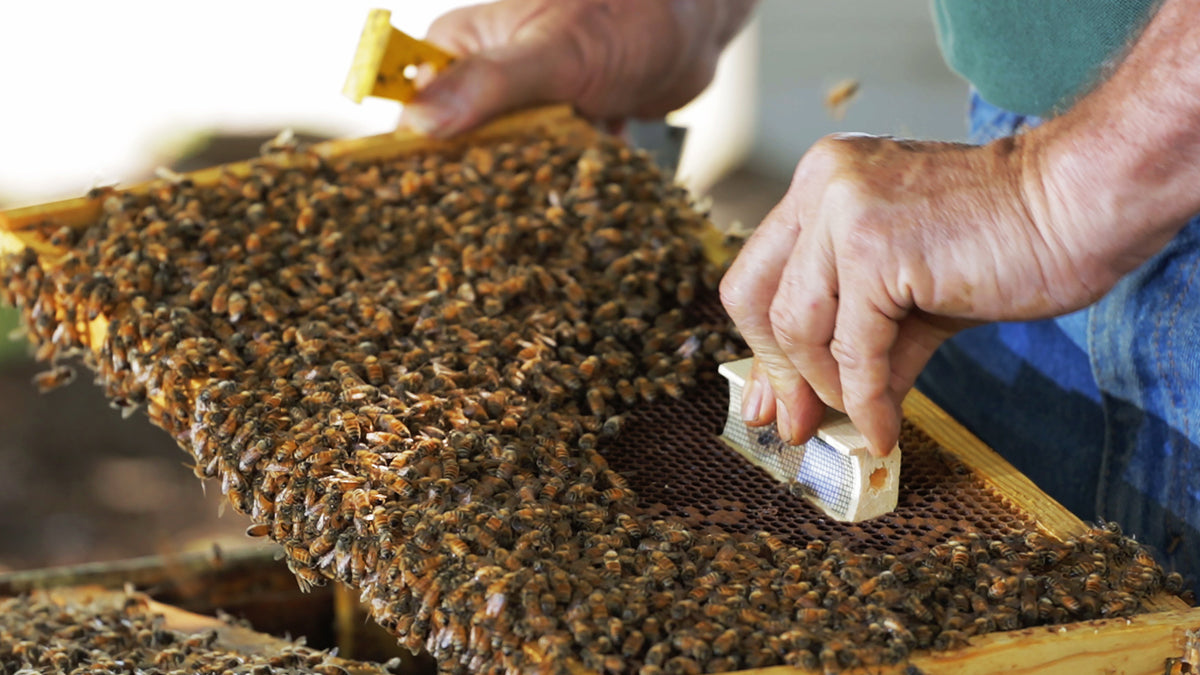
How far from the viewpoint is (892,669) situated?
2.08 meters

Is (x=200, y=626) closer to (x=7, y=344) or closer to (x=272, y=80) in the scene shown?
(x=7, y=344)

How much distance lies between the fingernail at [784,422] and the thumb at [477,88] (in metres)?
1.94

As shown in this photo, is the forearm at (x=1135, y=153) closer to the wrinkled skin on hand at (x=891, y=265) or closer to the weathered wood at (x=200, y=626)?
the wrinkled skin on hand at (x=891, y=265)

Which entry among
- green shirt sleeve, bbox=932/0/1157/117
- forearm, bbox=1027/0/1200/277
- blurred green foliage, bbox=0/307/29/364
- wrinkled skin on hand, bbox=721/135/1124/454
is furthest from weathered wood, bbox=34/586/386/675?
blurred green foliage, bbox=0/307/29/364

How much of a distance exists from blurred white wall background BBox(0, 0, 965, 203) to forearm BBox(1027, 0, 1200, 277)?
9007 mm

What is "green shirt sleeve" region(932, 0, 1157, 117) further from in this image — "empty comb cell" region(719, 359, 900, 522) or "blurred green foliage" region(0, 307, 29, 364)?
"blurred green foliage" region(0, 307, 29, 364)

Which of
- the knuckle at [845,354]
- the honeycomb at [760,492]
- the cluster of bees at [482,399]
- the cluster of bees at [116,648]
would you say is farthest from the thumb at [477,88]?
the knuckle at [845,354]

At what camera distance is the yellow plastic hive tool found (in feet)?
13.0

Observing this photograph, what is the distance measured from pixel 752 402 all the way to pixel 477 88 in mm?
1883

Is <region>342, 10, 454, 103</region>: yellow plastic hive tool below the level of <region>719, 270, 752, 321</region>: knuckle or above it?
above

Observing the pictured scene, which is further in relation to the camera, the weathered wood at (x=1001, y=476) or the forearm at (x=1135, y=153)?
the weathered wood at (x=1001, y=476)

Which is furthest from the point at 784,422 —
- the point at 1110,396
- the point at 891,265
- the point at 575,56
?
the point at 575,56

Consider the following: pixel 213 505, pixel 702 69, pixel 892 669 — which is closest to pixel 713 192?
pixel 213 505

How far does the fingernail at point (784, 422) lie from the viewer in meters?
2.68
